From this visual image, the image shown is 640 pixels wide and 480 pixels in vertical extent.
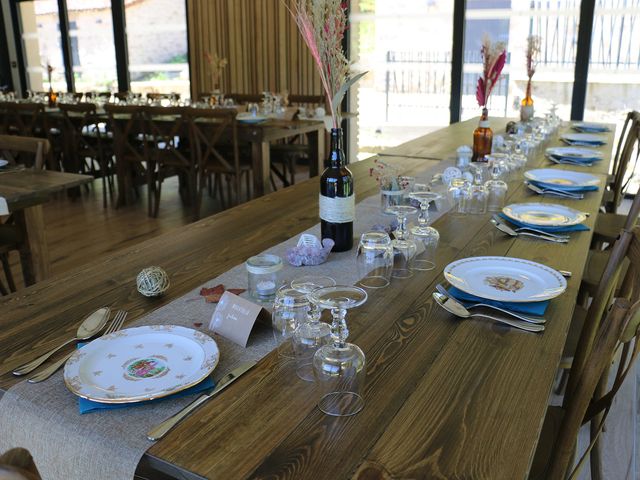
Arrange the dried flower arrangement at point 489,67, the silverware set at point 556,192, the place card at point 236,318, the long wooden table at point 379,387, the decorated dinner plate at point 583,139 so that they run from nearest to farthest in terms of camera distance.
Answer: the long wooden table at point 379,387 → the place card at point 236,318 → the silverware set at point 556,192 → the dried flower arrangement at point 489,67 → the decorated dinner plate at point 583,139

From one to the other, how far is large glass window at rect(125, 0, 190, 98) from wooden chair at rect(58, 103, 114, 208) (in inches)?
105

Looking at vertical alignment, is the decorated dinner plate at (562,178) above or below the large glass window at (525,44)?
below

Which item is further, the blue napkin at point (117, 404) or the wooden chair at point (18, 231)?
the wooden chair at point (18, 231)

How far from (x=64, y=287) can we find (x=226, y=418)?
79cm

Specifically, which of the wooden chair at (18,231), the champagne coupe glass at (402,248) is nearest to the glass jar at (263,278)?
the champagne coupe glass at (402,248)

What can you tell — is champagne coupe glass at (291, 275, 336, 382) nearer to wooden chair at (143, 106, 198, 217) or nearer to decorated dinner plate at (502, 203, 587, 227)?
decorated dinner plate at (502, 203, 587, 227)

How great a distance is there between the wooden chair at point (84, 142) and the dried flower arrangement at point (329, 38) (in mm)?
4862

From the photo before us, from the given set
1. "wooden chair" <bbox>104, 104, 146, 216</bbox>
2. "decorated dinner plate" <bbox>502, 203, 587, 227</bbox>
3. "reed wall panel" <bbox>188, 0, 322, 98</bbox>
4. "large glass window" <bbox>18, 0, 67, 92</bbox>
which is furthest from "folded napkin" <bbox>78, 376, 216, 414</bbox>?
"large glass window" <bbox>18, 0, 67, 92</bbox>

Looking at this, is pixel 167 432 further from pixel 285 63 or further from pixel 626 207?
pixel 285 63

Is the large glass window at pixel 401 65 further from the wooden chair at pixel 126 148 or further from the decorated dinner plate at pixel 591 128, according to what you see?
the decorated dinner plate at pixel 591 128

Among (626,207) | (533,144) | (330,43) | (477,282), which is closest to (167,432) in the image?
(477,282)

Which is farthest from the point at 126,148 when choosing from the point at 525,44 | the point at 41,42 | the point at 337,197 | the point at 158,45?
the point at 41,42

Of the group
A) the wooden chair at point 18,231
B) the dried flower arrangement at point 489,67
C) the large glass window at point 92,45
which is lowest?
the wooden chair at point 18,231

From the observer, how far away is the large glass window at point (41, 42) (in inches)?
395
